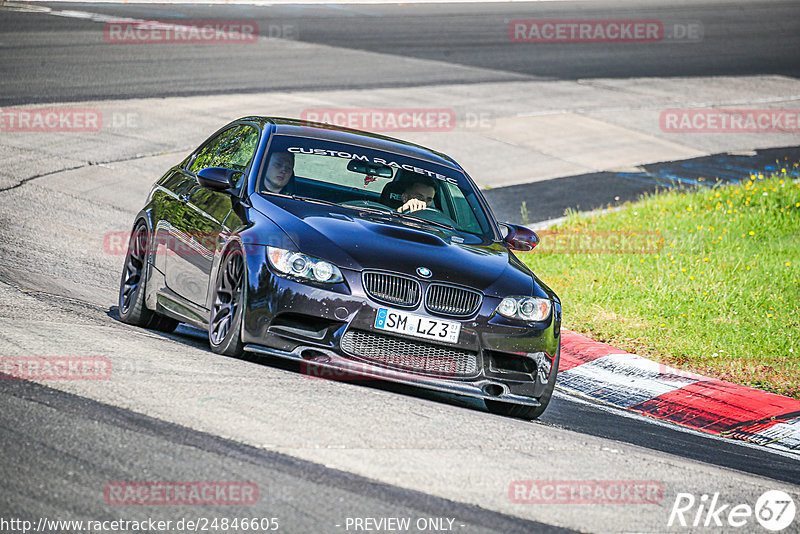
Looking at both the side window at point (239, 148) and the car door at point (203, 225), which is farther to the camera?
the side window at point (239, 148)

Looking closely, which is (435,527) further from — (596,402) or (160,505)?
(596,402)

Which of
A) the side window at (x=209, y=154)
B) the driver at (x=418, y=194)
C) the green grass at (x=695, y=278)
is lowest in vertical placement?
the green grass at (x=695, y=278)

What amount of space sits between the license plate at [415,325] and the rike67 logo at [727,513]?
1825 mm

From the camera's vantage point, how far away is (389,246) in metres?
6.71

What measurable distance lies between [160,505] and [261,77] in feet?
59.1

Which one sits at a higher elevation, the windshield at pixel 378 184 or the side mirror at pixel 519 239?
the windshield at pixel 378 184

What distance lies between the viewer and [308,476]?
4.61m

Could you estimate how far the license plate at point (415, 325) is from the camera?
251 inches

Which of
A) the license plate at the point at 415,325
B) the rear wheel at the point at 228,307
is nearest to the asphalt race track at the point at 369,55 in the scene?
the rear wheel at the point at 228,307

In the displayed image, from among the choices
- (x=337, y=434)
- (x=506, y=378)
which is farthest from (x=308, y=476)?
(x=506, y=378)

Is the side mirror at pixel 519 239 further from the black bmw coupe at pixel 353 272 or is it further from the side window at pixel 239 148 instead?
the side window at pixel 239 148

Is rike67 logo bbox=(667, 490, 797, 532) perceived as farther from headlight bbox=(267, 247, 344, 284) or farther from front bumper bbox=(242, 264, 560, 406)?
headlight bbox=(267, 247, 344, 284)

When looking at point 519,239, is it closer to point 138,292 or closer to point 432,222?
point 432,222

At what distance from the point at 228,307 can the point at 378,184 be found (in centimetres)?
187
